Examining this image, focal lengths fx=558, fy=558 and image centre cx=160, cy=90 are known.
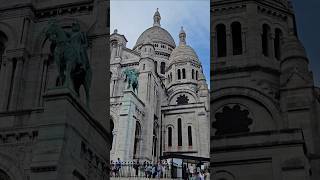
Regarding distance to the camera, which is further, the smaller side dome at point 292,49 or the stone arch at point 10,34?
the smaller side dome at point 292,49

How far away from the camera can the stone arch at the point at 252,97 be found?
2462 centimetres

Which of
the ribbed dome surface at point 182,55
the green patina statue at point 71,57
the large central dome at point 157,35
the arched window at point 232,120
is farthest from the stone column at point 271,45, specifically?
the large central dome at point 157,35

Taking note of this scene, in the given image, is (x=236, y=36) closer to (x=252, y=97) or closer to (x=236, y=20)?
(x=236, y=20)

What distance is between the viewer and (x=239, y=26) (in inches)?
1100

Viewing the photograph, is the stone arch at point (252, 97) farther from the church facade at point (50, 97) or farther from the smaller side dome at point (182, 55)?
the smaller side dome at point (182, 55)

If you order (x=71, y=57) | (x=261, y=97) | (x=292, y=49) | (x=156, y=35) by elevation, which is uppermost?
(x=156, y=35)

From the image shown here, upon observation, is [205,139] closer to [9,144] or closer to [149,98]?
[149,98]

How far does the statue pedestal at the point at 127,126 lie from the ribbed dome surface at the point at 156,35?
21660mm

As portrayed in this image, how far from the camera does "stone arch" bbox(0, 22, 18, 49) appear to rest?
25.1 meters

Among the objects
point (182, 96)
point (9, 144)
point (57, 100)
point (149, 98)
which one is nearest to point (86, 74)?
point (57, 100)

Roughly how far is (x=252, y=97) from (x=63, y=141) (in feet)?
36.7

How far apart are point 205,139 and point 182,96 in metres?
9.91

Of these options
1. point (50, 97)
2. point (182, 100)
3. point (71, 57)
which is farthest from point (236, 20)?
point (182, 100)

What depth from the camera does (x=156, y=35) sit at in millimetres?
83938
